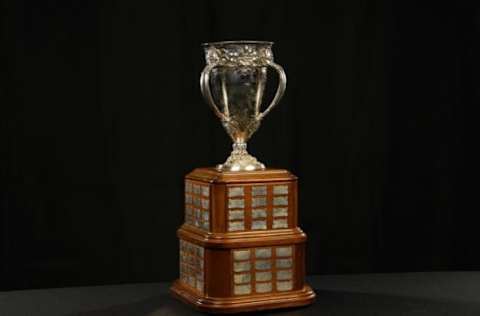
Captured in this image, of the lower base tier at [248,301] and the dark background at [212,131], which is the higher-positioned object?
the dark background at [212,131]

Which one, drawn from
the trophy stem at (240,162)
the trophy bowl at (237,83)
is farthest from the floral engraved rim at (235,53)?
the trophy stem at (240,162)

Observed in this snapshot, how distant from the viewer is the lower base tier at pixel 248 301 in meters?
2.85

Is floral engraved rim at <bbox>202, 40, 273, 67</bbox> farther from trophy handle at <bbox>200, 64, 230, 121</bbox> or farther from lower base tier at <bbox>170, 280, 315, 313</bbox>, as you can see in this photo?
lower base tier at <bbox>170, 280, 315, 313</bbox>

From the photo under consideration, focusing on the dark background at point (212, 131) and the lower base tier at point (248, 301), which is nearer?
the lower base tier at point (248, 301)

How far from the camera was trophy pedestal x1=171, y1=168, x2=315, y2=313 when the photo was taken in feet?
9.38

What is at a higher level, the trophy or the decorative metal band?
the decorative metal band

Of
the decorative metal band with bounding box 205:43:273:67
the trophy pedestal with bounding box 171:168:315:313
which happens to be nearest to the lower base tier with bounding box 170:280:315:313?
the trophy pedestal with bounding box 171:168:315:313

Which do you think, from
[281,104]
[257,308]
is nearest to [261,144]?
[281,104]

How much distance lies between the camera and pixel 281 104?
12.3 ft
